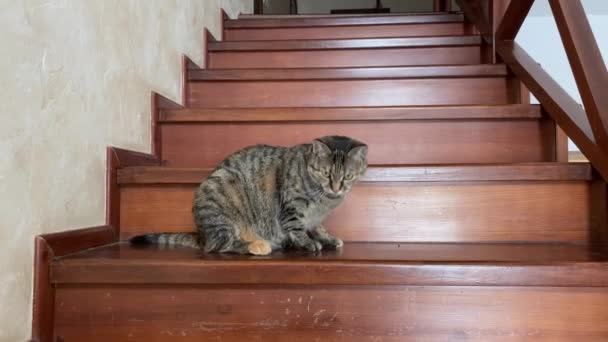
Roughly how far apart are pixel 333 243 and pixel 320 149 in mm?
248

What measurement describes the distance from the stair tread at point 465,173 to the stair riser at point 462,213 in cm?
2

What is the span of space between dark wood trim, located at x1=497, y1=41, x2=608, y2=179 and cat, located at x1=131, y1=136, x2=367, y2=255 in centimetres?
56

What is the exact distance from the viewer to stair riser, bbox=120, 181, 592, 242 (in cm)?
116

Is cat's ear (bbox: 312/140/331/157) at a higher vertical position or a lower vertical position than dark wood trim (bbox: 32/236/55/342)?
higher

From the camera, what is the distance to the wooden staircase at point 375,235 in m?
0.86

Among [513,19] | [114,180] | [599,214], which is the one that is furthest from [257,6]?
[599,214]

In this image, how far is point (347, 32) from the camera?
2355mm

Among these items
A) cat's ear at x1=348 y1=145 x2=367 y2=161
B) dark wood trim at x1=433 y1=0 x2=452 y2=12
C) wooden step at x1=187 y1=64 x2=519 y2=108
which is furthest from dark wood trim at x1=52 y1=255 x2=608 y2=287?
dark wood trim at x1=433 y1=0 x2=452 y2=12

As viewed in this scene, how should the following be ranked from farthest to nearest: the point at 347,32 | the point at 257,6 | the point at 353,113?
the point at 257,6
the point at 347,32
the point at 353,113

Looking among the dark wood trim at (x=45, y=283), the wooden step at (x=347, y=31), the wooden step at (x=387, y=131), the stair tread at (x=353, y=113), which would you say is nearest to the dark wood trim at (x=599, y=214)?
the wooden step at (x=387, y=131)

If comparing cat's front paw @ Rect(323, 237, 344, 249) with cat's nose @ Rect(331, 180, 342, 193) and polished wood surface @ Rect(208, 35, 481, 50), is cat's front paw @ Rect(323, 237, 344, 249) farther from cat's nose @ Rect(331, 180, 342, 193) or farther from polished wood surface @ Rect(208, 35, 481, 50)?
polished wood surface @ Rect(208, 35, 481, 50)

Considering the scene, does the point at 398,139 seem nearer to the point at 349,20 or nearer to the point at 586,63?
the point at 586,63

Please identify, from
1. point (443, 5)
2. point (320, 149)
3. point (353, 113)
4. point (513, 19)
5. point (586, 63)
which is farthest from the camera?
point (443, 5)

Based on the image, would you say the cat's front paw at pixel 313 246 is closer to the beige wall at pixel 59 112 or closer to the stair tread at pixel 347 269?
the stair tread at pixel 347 269
